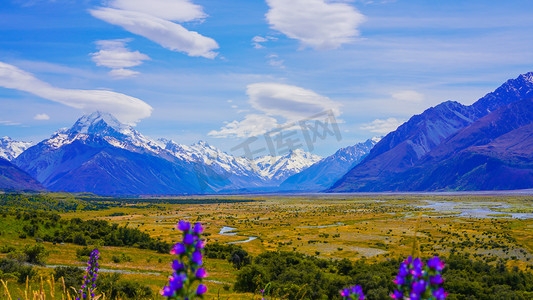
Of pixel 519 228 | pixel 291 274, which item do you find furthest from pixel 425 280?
pixel 519 228

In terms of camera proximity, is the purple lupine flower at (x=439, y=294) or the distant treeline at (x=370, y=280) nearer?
the purple lupine flower at (x=439, y=294)

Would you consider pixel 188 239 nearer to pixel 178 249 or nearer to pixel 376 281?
pixel 178 249

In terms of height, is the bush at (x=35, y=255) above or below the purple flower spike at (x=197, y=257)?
below

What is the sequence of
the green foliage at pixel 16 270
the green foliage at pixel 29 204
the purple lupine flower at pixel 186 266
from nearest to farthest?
the purple lupine flower at pixel 186 266 < the green foliage at pixel 16 270 < the green foliage at pixel 29 204

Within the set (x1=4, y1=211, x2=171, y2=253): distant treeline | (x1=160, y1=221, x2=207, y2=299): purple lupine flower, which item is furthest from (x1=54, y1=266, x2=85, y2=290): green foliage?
(x1=4, y1=211, x2=171, y2=253): distant treeline

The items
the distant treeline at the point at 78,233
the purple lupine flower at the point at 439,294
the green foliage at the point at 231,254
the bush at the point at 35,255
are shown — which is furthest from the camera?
the distant treeline at the point at 78,233

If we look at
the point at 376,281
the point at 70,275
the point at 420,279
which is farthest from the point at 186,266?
the point at 376,281

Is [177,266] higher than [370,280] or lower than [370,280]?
higher

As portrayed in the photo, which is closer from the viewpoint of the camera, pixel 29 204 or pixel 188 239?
pixel 188 239

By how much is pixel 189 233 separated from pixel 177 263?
0.79 feet

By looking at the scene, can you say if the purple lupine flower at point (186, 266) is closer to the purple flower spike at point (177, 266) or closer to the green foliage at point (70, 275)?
the purple flower spike at point (177, 266)

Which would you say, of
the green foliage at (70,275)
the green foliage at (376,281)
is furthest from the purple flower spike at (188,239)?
the green foliage at (70,275)

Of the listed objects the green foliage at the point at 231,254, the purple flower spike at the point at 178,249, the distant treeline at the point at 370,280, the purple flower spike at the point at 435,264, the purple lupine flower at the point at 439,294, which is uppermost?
the purple flower spike at the point at 178,249

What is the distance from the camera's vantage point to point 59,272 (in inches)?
1084
